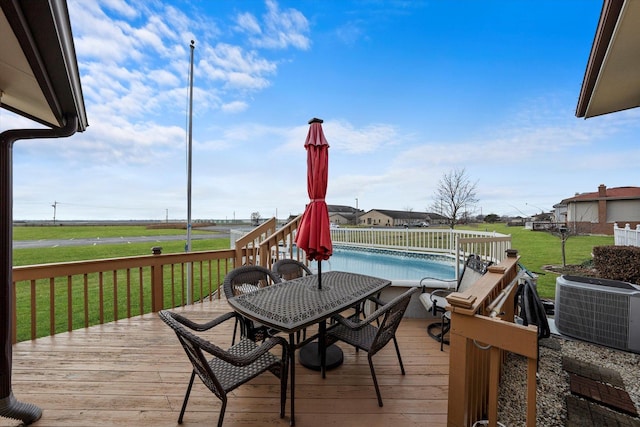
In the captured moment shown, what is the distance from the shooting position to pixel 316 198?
2723mm

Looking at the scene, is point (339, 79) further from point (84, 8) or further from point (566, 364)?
point (566, 364)

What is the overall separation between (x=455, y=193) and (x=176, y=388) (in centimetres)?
1593

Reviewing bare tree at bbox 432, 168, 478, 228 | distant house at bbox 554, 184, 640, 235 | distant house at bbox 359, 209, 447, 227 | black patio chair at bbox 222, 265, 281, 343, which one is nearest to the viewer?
black patio chair at bbox 222, 265, 281, 343

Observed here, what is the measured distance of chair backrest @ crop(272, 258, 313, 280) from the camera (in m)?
3.66

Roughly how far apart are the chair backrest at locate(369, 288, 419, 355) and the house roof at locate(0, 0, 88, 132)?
2609 millimetres

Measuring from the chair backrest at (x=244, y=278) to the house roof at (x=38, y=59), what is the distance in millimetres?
2014

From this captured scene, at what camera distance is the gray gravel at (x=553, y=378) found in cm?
208

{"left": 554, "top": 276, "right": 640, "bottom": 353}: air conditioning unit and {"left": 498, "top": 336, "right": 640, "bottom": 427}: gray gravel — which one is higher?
{"left": 554, "top": 276, "right": 640, "bottom": 353}: air conditioning unit

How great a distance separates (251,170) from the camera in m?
14.1

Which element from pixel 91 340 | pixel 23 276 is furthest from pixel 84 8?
pixel 91 340

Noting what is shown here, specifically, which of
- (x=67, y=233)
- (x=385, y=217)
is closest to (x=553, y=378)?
(x=67, y=233)

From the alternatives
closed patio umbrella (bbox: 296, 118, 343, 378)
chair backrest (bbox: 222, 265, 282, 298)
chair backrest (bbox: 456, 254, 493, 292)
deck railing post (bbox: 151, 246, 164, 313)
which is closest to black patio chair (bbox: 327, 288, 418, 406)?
closed patio umbrella (bbox: 296, 118, 343, 378)

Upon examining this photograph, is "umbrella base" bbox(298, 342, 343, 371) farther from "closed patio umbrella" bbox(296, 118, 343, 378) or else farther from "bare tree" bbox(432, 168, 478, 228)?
"bare tree" bbox(432, 168, 478, 228)

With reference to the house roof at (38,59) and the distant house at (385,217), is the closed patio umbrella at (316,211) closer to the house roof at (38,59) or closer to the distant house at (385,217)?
the house roof at (38,59)
